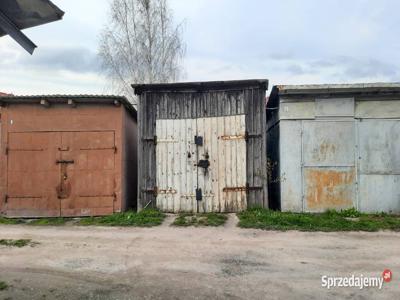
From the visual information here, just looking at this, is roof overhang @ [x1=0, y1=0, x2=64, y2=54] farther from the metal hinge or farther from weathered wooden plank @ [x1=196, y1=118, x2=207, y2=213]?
the metal hinge

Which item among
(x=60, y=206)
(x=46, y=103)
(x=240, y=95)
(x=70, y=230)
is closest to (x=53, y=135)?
(x=46, y=103)

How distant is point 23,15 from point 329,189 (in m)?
8.64

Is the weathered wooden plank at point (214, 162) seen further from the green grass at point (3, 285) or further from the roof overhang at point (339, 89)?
the green grass at point (3, 285)

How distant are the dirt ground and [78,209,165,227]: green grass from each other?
52 cm

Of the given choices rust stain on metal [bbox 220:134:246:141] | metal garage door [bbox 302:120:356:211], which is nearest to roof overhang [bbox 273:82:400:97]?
metal garage door [bbox 302:120:356:211]

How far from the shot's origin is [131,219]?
933cm

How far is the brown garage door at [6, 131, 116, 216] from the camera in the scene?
1026 centimetres

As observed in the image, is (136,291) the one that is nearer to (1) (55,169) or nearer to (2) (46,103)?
(1) (55,169)

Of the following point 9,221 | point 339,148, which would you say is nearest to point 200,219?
point 339,148

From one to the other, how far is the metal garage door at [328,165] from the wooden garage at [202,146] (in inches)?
46.8

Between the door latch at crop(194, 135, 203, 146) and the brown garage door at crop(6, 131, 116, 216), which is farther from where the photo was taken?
the door latch at crop(194, 135, 203, 146)

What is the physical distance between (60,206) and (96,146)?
1937 millimetres

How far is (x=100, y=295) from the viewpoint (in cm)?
455

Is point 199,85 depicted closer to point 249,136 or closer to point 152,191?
point 249,136
